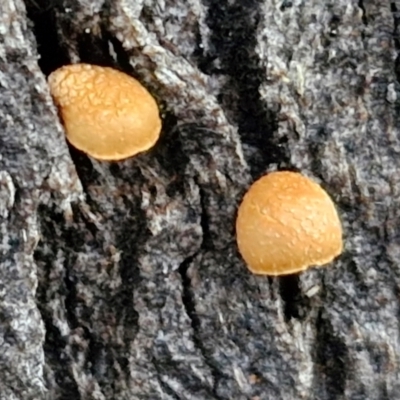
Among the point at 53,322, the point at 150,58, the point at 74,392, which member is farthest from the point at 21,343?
the point at 150,58

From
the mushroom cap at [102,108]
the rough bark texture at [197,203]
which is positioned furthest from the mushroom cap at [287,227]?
the mushroom cap at [102,108]

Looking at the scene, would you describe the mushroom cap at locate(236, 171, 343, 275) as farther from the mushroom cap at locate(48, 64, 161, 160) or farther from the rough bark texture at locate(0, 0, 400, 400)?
the mushroom cap at locate(48, 64, 161, 160)

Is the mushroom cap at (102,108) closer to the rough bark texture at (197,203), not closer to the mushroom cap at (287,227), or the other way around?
the rough bark texture at (197,203)

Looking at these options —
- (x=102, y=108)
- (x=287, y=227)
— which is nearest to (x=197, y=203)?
(x=287, y=227)

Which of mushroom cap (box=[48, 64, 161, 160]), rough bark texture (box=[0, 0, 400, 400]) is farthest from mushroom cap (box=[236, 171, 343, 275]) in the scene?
mushroom cap (box=[48, 64, 161, 160])

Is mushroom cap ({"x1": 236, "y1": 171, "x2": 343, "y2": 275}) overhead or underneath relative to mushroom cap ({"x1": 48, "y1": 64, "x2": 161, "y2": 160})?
underneath

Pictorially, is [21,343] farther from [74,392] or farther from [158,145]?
[158,145]
